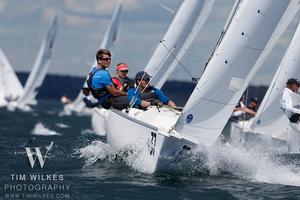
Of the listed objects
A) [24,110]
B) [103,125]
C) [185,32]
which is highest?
[185,32]

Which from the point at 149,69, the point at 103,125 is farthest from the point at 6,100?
the point at 149,69

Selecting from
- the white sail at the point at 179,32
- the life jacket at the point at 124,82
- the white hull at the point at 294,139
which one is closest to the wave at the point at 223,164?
the life jacket at the point at 124,82

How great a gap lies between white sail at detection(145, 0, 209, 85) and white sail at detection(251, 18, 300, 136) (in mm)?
2075

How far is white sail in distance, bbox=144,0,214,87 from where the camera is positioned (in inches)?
567

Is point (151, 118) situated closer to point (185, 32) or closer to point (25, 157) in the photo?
point (25, 157)

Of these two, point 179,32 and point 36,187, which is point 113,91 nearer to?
point 36,187

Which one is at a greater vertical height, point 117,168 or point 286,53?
point 286,53

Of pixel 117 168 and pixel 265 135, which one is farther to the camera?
pixel 265 135

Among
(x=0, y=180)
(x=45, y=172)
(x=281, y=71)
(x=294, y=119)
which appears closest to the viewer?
(x=0, y=180)

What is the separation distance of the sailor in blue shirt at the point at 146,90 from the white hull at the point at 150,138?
51 centimetres

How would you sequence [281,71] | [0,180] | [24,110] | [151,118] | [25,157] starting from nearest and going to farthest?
[0,180]
[151,118]
[25,157]
[281,71]
[24,110]

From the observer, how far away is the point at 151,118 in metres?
9.16

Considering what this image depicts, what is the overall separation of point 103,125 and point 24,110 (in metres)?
25.1

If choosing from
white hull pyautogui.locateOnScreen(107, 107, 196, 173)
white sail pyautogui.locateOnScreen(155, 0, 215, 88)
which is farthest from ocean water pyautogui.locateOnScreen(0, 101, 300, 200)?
white sail pyautogui.locateOnScreen(155, 0, 215, 88)
